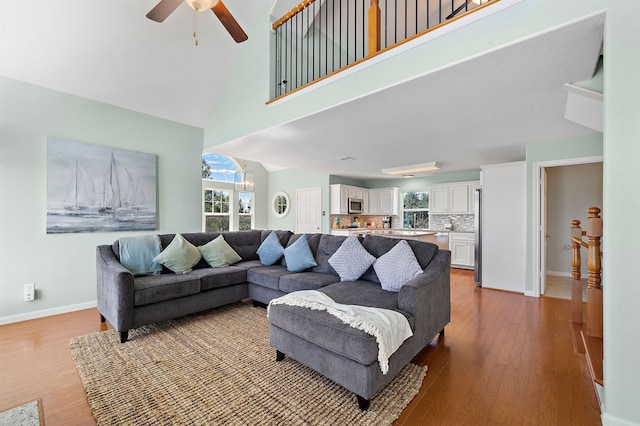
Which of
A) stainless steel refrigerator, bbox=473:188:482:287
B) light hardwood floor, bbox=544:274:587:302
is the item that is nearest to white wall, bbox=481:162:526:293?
stainless steel refrigerator, bbox=473:188:482:287

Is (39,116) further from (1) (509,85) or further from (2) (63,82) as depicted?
(1) (509,85)

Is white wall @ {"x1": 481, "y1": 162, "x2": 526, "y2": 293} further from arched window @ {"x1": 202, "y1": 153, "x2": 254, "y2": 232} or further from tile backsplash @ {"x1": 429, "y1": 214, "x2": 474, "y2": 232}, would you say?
arched window @ {"x1": 202, "y1": 153, "x2": 254, "y2": 232}

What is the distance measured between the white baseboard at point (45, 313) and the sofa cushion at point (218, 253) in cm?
162

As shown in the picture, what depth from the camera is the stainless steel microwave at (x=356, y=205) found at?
7595mm

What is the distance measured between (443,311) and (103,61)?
4.77m

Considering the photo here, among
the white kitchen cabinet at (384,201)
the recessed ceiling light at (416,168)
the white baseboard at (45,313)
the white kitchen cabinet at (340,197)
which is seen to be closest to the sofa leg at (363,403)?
the white baseboard at (45,313)

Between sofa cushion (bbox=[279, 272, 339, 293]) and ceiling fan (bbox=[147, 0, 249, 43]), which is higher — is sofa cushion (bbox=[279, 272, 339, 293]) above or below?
below

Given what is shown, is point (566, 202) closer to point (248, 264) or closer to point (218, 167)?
point (248, 264)

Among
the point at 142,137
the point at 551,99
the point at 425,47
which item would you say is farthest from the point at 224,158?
the point at 551,99

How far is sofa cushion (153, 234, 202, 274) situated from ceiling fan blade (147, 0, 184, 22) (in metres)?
2.31

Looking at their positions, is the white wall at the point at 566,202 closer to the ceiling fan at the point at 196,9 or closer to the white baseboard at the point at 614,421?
the white baseboard at the point at 614,421

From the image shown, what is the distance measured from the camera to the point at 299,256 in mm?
3533

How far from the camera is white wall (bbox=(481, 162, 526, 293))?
4312 mm

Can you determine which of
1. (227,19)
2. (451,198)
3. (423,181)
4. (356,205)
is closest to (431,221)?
(451,198)
